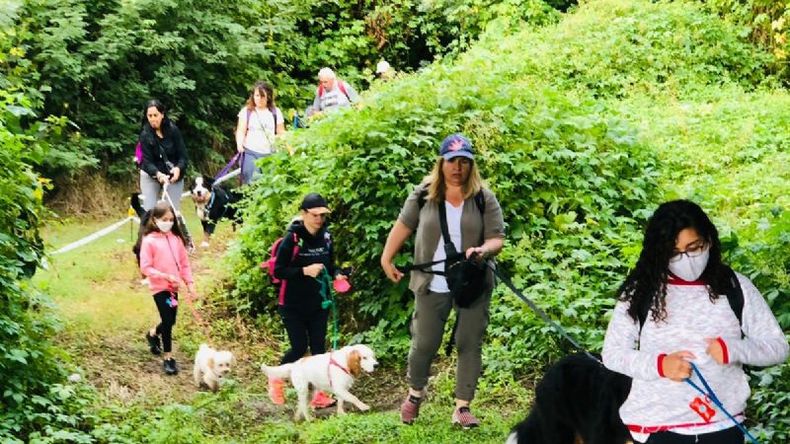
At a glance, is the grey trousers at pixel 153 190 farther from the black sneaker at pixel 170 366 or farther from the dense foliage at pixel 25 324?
the black sneaker at pixel 170 366

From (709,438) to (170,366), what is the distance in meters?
5.82

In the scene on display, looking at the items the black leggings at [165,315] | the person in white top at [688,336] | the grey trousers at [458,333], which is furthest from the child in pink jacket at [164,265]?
the person in white top at [688,336]

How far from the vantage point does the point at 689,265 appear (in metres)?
3.83

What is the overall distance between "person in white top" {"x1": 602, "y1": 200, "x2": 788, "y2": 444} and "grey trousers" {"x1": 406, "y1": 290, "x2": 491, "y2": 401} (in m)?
2.65

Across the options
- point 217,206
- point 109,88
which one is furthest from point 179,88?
point 217,206

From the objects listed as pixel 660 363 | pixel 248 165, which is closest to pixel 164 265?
pixel 248 165

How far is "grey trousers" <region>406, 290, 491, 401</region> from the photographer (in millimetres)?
6570

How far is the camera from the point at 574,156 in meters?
9.83

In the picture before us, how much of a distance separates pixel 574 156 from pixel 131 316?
461cm

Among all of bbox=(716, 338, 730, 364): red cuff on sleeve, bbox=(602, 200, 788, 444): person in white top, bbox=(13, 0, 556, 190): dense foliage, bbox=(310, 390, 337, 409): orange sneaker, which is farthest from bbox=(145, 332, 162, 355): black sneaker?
bbox=(716, 338, 730, 364): red cuff on sleeve

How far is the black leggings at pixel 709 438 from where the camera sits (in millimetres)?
3803

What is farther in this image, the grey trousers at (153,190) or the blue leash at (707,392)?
the grey trousers at (153,190)

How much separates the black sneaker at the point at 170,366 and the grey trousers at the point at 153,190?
7.68ft

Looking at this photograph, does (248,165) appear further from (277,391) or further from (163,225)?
(277,391)
